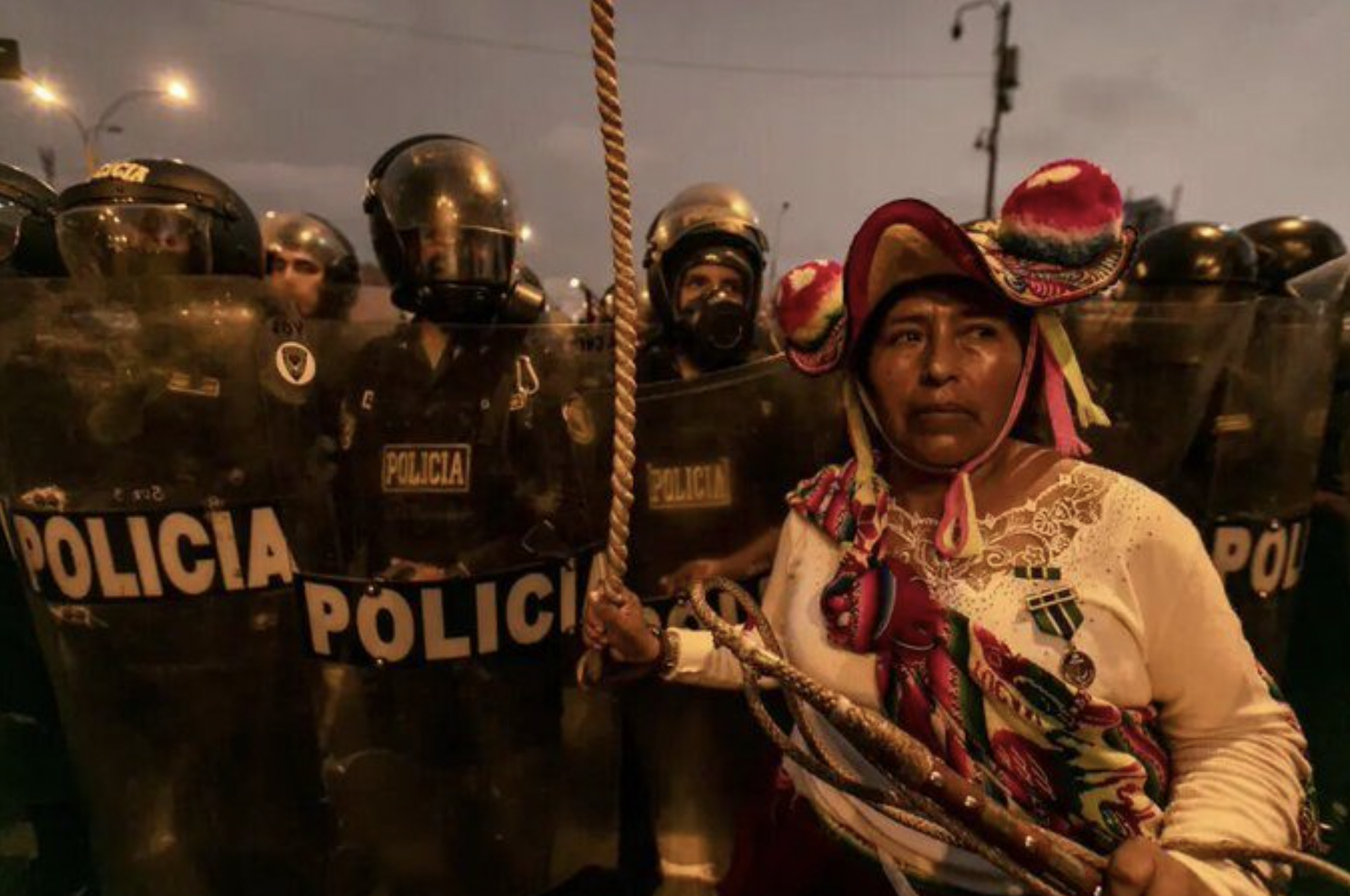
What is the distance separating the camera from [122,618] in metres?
2.34

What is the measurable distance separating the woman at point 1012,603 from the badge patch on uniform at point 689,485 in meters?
0.89

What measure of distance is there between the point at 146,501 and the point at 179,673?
60 cm

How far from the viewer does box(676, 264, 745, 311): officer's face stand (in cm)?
330

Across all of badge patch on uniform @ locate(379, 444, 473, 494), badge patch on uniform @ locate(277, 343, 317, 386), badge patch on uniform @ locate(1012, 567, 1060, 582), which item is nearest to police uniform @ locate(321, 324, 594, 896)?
badge patch on uniform @ locate(379, 444, 473, 494)

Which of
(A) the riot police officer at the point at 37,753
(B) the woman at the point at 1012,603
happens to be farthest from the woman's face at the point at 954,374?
(A) the riot police officer at the point at 37,753

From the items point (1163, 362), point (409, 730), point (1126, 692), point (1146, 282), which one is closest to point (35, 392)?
point (409, 730)

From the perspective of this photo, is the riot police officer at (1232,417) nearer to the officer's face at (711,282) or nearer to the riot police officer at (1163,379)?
the riot police officer at (1163,379)

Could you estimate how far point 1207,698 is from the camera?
3.83ft

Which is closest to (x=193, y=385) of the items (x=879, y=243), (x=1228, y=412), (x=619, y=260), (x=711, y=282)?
(x=619, y=260)

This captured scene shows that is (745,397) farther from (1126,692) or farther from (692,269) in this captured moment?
(1126,692)

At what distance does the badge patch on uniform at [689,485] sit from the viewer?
243 centimetres

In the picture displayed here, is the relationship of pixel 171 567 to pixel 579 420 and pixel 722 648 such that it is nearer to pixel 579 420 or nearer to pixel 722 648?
pixel 579 420

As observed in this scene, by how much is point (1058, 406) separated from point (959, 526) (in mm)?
318

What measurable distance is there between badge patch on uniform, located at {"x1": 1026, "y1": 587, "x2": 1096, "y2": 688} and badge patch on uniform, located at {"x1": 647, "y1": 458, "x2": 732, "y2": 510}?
1340 millimetres
